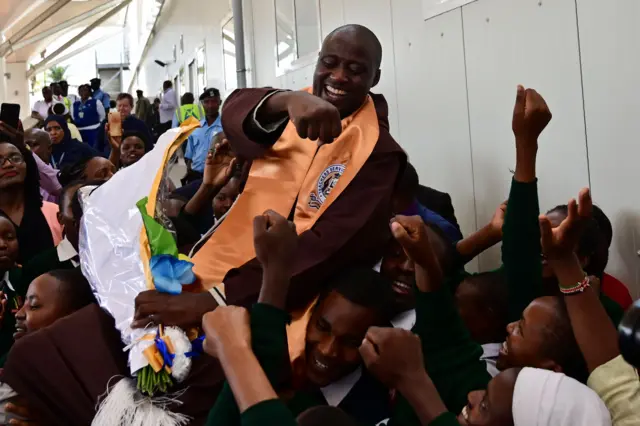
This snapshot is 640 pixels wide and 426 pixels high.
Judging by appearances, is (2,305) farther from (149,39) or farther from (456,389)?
(149,39)

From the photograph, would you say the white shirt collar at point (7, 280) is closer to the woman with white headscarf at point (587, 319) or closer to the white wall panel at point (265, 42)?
the woman with white headscarf at point (587, 319)

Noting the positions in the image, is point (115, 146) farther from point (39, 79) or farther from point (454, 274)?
point (39, 79)

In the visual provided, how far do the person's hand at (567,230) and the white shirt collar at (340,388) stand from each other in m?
0.73

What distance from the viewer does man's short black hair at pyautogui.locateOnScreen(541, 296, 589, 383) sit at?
1.85 metres

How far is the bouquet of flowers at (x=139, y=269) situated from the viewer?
2.17 meters

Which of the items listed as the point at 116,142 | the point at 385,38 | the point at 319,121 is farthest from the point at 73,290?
the point at 116,142

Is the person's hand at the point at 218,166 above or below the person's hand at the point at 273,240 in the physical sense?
above

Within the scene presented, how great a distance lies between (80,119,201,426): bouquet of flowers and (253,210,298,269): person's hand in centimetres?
81

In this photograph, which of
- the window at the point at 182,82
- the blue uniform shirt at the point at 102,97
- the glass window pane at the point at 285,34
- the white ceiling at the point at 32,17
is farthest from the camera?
the white ceiling at the point at 32,17

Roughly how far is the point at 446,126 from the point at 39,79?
105 ft

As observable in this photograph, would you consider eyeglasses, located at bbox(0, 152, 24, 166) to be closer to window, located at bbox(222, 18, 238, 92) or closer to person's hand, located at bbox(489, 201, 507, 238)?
person's hand, located at bbox(489, 201, 507, 238)

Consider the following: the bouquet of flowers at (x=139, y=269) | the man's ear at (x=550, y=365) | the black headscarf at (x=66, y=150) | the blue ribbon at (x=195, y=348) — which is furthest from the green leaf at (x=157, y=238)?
the black headscarf at (x=66, y=150)

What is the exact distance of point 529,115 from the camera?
2.06 m

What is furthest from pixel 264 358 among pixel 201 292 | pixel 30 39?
pixel 30 39
